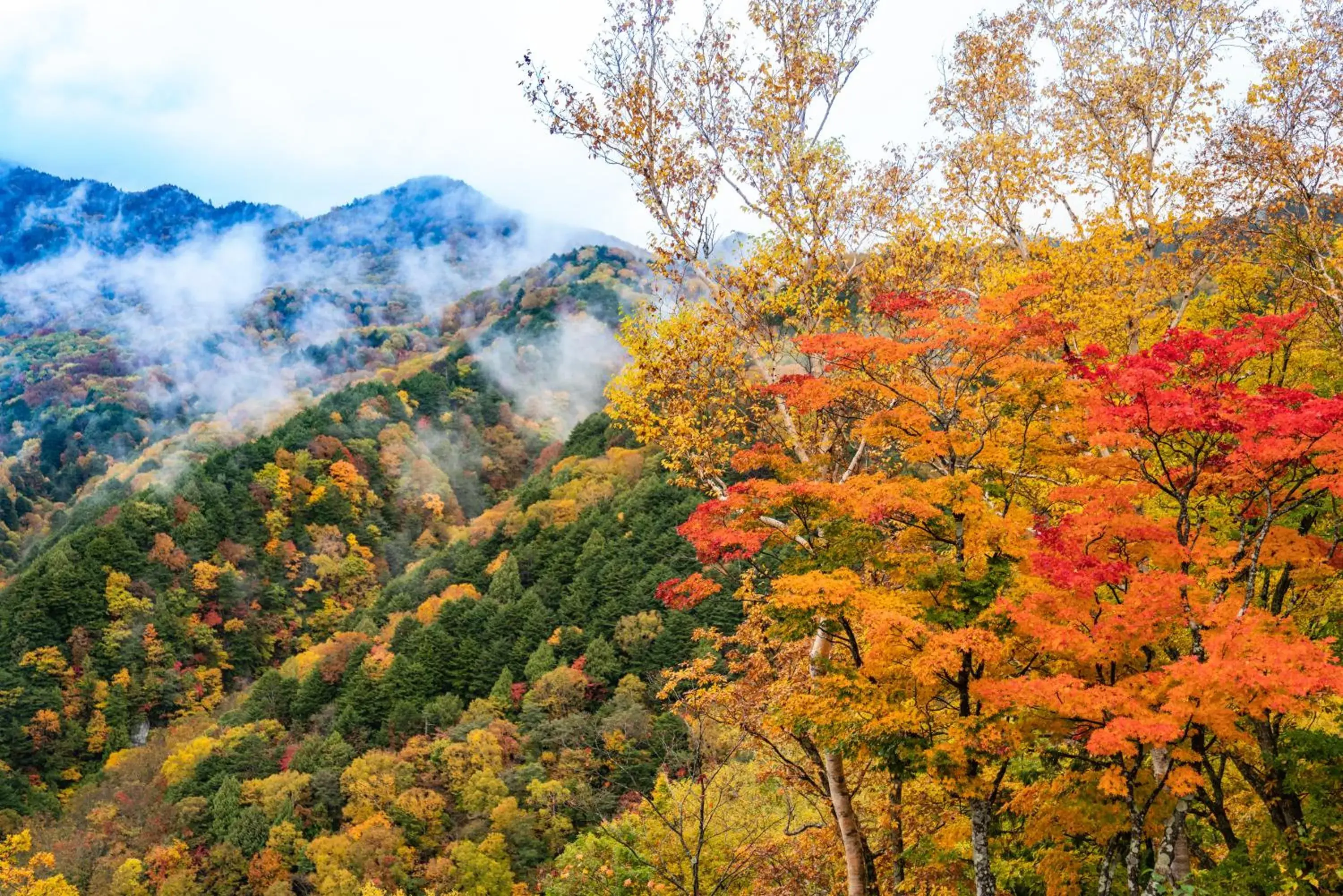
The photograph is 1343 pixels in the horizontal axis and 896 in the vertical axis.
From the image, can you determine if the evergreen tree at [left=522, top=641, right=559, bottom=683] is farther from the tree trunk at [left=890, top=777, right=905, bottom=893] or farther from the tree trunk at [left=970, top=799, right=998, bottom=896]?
the tree trunk at [left=970, top=799, right=998, bottom=896]

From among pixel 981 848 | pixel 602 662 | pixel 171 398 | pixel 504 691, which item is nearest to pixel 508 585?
pixel 504 691

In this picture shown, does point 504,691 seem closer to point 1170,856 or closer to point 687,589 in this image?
point 687,589

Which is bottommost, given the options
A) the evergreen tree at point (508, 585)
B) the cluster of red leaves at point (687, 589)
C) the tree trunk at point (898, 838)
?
the evergreen tree at point (508, 585)

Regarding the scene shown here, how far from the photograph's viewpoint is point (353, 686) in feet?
208

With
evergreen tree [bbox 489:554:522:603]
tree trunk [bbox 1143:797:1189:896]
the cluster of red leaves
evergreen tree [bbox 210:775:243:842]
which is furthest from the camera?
evergreen tree [bbox 489:554:522:603]

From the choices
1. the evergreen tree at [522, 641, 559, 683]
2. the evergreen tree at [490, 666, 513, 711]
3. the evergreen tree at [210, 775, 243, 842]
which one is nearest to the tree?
the evergreen tree at [210, 775, 243, 842]

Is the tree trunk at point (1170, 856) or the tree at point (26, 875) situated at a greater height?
the tree trunk at point (1170, 856)

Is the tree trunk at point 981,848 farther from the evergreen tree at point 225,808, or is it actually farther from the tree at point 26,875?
the evergreen tree at point 225,808

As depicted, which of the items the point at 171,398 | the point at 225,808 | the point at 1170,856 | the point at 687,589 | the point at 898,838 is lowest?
the point at 225,808

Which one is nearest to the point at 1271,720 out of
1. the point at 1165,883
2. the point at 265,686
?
the point at 1165,883

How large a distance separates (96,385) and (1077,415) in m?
213

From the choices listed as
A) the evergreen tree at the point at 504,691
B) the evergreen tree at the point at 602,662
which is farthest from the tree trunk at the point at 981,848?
the evergreen tree at the point at 504,691

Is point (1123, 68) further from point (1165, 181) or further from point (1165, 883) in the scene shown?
point (1165, 883)

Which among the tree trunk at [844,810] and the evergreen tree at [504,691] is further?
the evergreen tree at [504,691]
